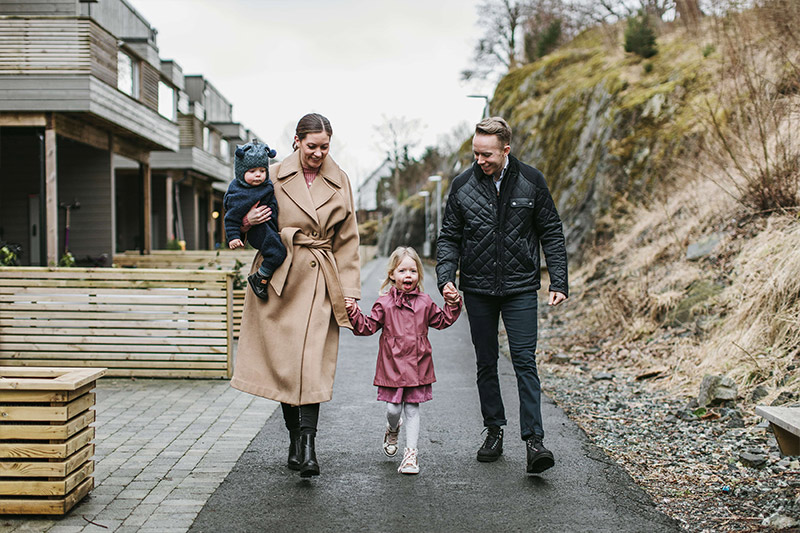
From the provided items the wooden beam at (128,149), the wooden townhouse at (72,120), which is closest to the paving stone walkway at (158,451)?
the wooden townhouse at (72,120)

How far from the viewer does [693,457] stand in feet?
16.5

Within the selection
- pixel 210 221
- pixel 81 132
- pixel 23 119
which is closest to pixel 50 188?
pixel 23 119

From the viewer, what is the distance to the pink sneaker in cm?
464

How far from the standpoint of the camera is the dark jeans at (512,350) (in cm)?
470

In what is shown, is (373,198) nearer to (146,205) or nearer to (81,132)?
(146,205)

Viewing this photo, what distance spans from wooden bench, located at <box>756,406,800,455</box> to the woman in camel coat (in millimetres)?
2314

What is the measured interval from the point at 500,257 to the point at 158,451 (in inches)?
99.4

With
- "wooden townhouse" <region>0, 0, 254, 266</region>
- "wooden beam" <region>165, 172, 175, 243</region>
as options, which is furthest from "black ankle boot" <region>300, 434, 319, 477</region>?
"wooden beam" <region>165, 172, 175, 243</region>

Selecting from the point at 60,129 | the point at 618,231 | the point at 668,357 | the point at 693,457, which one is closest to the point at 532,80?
the point at 618,231

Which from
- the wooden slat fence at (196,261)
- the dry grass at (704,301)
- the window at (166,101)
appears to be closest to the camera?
the dry grass at (704,301)

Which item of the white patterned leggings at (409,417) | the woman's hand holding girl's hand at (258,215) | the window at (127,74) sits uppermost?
the window at (127,74)

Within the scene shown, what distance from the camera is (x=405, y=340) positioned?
473 cm

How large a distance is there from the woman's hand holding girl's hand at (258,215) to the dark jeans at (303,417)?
110 cm

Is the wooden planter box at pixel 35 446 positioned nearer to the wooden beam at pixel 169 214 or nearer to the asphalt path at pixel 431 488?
the asphalt path at pixel 431 488
